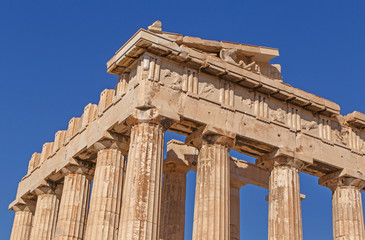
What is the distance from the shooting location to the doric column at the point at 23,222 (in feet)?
133

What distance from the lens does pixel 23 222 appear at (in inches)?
1606

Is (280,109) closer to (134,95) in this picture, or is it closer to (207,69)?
(207,69)

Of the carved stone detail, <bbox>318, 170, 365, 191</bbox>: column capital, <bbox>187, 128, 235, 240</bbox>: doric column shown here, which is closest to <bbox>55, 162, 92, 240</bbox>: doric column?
<bbox>187, 128, 235, 240</bbox>: doric column

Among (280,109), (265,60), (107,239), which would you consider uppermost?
(265,60)

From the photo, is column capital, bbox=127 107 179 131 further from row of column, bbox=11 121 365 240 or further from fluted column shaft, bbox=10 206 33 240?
fluted column shaft, bbox=10 206 33 240

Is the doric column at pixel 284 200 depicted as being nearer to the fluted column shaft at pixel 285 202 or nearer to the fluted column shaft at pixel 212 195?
the fluted column shaft at pixel 285 202

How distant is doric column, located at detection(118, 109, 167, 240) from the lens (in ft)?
88.3

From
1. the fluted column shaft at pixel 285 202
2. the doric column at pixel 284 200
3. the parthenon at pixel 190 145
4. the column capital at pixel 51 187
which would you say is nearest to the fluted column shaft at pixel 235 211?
the parthenon at pixel 190 145

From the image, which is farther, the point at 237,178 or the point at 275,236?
the point at 237,178

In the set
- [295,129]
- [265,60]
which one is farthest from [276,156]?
[265,60]

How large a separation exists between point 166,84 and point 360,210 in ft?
→ 39.8

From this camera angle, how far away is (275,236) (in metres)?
31.3

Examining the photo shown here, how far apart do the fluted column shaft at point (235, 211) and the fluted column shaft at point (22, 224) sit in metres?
11.8

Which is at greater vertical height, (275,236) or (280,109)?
(280,109)
